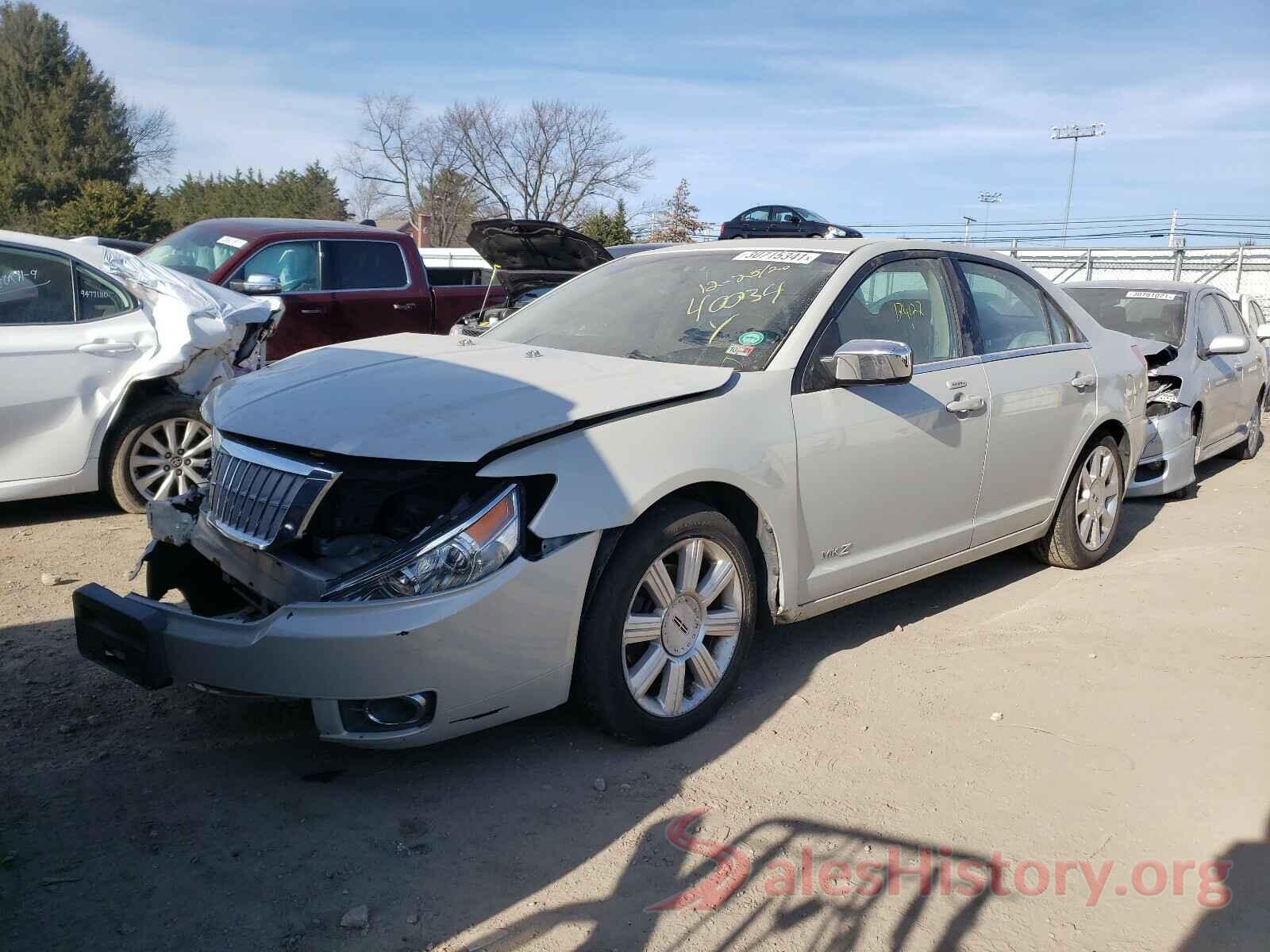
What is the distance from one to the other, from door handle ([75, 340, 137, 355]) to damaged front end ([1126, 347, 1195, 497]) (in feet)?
21.5

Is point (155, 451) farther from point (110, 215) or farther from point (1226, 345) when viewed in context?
point (110, 215)

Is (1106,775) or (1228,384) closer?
(1106,775)

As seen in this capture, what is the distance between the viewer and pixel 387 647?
2963 mm

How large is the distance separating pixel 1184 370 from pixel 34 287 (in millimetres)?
7751

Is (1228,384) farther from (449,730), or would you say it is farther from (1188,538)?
(449,730)

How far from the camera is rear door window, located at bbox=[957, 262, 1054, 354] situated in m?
5.02

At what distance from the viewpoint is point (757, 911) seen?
278cm

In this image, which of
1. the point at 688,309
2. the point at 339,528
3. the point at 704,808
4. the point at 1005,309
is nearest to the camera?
the point at 704,808

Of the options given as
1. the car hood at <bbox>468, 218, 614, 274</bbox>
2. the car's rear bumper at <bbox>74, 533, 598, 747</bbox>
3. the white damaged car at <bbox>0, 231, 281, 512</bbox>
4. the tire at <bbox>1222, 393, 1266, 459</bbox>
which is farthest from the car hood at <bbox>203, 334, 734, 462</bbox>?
the tire at <bbox>1222, 393, 1266, 459</bbox>

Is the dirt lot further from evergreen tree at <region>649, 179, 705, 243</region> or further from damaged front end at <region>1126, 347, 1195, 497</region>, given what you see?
evergreen tree at <region>649, 179, 705, 243</region>

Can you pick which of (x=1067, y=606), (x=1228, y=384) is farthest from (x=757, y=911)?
(x=1228, y=384)

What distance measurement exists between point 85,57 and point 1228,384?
4941 centimetres

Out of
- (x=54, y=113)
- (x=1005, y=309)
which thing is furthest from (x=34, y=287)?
(x=54, y=113)

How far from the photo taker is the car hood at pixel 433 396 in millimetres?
3172
